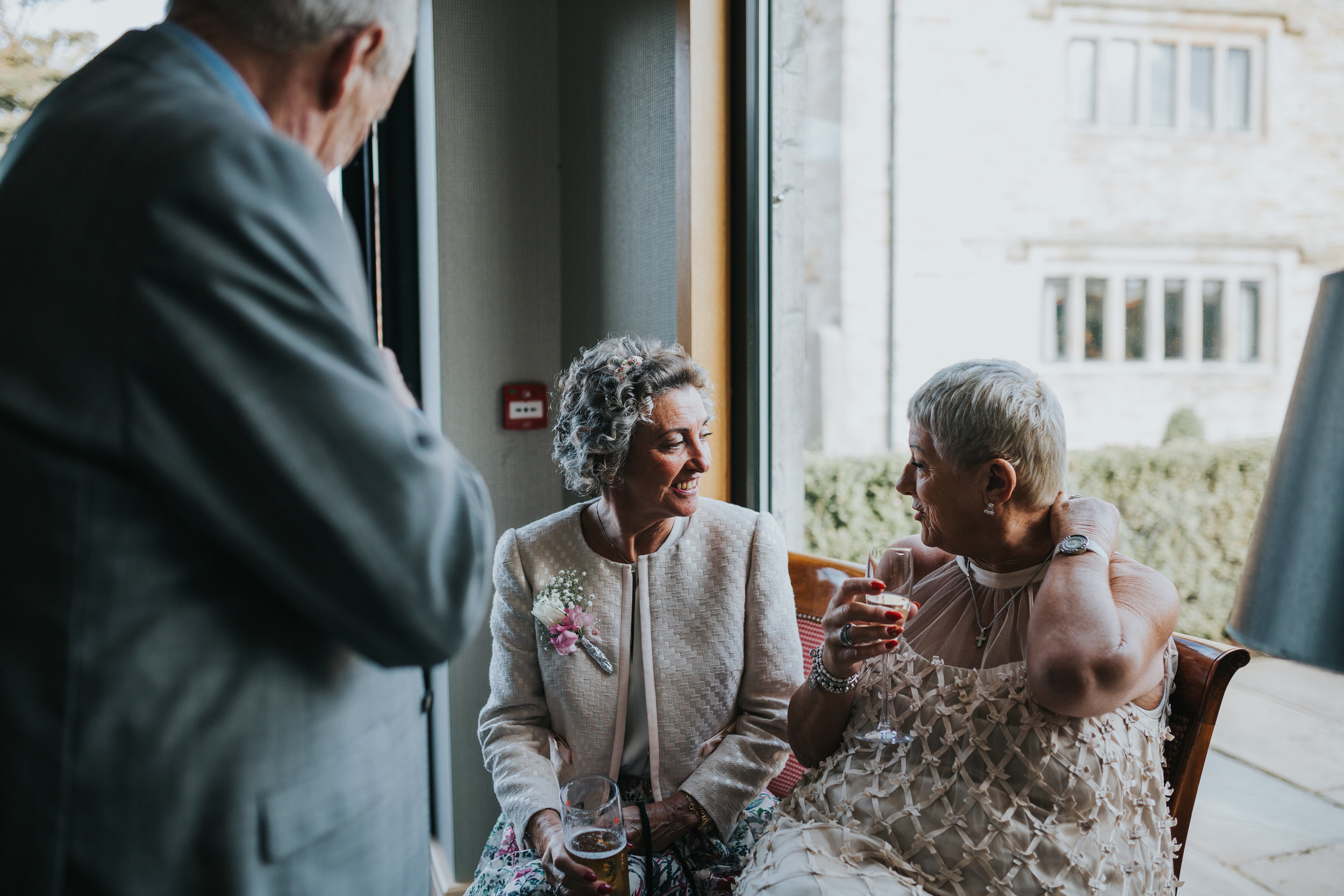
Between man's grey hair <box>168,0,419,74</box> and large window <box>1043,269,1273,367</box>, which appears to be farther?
large window <box>1043,269,1273,367</box>

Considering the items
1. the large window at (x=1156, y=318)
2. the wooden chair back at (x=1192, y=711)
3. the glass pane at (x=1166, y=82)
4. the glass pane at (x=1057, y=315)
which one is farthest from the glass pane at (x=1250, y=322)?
the wooden chair back at (x=1192, y=711)

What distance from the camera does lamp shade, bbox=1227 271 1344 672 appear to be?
76cm

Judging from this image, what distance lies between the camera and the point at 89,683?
0.67 m

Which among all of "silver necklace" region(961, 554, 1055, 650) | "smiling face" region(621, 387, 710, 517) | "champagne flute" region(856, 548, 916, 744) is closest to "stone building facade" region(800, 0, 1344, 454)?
"smiling face" region(621, 387, 710, 517)

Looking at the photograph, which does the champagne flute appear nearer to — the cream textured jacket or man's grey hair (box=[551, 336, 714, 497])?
the cream textured jacket

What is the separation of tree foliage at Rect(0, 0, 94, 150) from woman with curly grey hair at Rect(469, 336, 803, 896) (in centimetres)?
150

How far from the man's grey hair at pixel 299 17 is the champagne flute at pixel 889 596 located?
3.11 feet

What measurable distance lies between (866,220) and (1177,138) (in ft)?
7.01

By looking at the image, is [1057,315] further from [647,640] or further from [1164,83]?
[647,640]

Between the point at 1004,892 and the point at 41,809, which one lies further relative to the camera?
the point at 1004,892

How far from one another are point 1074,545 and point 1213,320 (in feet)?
10.0

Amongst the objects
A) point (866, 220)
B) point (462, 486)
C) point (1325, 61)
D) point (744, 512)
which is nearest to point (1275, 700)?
point (1325, 61)

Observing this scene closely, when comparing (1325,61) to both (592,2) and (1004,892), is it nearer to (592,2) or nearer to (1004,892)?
(592,2)

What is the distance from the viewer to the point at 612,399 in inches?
67.8
